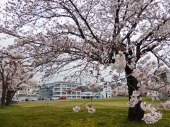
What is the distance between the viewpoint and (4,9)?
7.39m

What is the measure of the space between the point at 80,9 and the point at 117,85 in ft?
12.3

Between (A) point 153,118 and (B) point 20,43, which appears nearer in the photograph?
(A) point 153,118

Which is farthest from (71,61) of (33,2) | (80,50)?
(33,2)

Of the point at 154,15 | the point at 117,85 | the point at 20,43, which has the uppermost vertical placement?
the point at 154,15

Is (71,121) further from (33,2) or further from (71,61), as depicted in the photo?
(33,2)

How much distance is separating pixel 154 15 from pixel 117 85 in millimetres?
4760

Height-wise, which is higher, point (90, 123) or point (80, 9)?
point (80, 9)

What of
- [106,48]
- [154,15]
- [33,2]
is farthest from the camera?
[154,15]

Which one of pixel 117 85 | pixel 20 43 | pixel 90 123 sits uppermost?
pixel 20 43

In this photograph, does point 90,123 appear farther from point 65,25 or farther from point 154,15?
point 154,15

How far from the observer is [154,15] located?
8.34 m

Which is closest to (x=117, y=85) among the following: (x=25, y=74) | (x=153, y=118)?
(x=153, y=118)

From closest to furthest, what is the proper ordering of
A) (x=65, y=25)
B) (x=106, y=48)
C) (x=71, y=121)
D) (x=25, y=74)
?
(x=106, y=48), (x=25, y=74), (x=65, y=25), (x=71, y=121)

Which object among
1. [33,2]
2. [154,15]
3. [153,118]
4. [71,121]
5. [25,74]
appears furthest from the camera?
[71,121]
